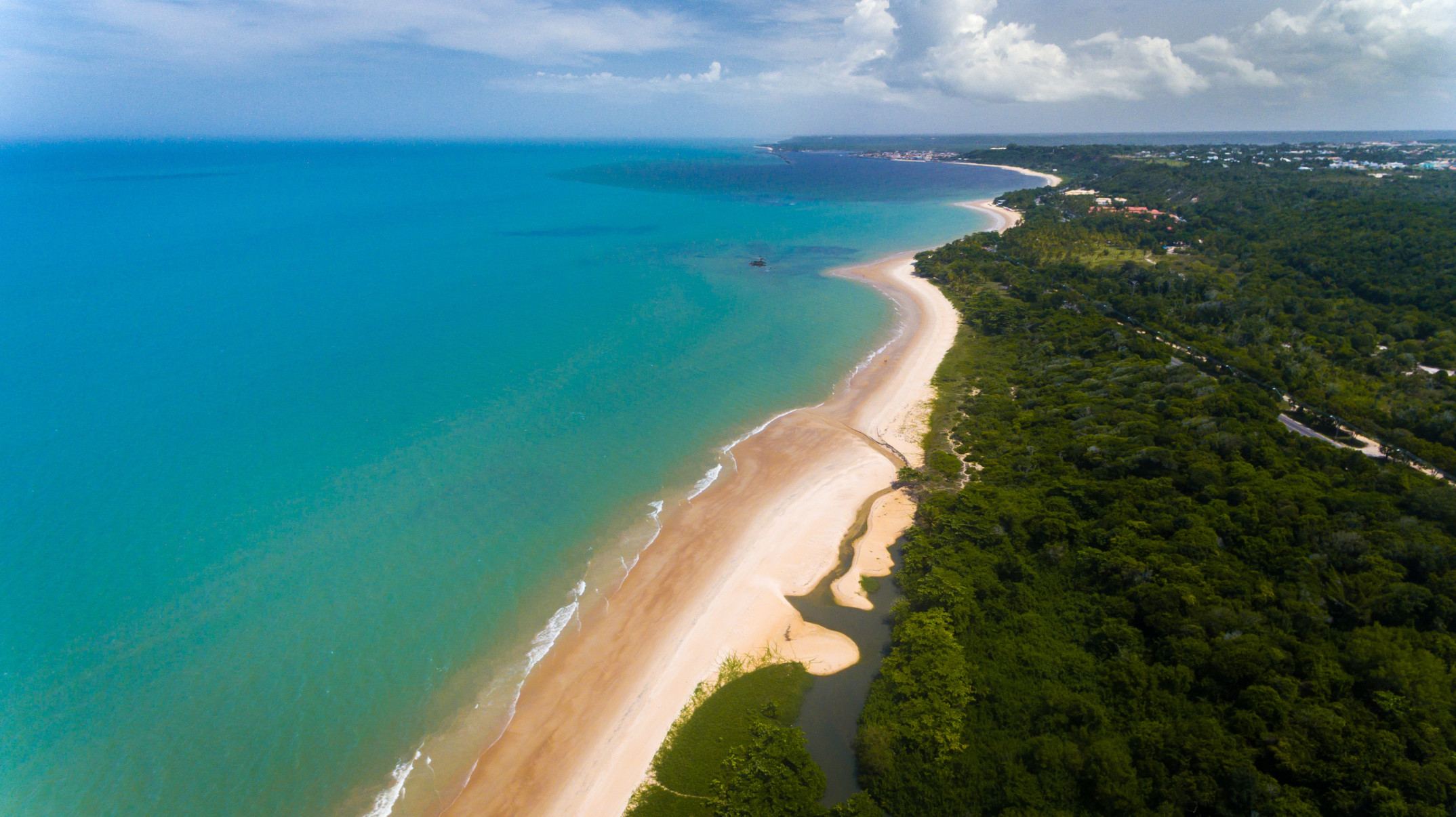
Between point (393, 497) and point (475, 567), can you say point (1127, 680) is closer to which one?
point (475, 567)

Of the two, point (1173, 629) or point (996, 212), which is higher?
point (996, 212)

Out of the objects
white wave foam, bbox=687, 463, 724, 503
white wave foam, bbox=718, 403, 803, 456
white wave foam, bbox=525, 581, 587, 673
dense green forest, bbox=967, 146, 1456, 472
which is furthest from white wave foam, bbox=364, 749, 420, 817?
dense green forest, bbox=967, 146, 1456, 472

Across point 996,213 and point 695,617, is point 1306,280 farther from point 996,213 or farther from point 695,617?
point 695,617

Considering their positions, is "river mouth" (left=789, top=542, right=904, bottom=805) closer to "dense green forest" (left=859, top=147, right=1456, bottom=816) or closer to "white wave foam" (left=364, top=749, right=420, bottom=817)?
"dense green forest" (left=859, top=147, right=1456, bottom=816)

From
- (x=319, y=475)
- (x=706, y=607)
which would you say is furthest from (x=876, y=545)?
(x=319, y=475)

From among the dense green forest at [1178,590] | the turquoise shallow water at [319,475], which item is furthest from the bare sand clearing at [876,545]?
the turquoise shallow water at [319,475]

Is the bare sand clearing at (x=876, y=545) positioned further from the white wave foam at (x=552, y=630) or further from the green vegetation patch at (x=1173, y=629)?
the white wave foam at (x=552, y=630)

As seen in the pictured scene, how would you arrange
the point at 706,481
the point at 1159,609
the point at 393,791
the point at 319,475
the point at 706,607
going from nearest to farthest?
the point at 393,791 → the point at 1159,609 → the point at 706,607 → the point at 319,475 → the point at 706,481
